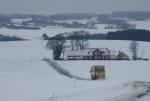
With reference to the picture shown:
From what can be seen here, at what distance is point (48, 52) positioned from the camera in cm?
8700

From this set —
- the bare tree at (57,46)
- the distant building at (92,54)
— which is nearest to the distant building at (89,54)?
the distant building at (92,54)

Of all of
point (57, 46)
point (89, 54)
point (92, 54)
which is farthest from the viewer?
point (57, 46)

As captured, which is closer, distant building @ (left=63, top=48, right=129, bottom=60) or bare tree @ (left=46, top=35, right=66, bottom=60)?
distant building @ (left=63, top=48, right=129, bottom=60)

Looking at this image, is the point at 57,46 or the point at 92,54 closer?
the point at 92,54

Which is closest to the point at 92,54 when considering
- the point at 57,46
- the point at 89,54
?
the point at 89,54

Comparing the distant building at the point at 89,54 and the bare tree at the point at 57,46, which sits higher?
the bare tree at the point at 57,46

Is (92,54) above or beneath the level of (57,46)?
→ beneath

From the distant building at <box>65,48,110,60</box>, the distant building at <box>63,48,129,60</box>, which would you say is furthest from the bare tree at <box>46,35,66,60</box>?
the distant building at <box>65,48,110,60</box>

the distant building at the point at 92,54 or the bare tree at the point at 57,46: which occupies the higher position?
the bare tree at the point at 57,46

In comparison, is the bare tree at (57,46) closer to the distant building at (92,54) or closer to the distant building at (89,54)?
the distant building at (92,54)

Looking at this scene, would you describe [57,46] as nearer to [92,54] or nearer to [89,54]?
[89,54]

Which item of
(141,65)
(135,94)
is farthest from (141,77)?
(135,94)

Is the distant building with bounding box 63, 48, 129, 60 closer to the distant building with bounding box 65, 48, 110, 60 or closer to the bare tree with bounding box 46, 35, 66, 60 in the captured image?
the distant building with bounding box 65, 48, 110, 60

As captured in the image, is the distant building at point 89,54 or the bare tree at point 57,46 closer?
the distant building at point 89,54
